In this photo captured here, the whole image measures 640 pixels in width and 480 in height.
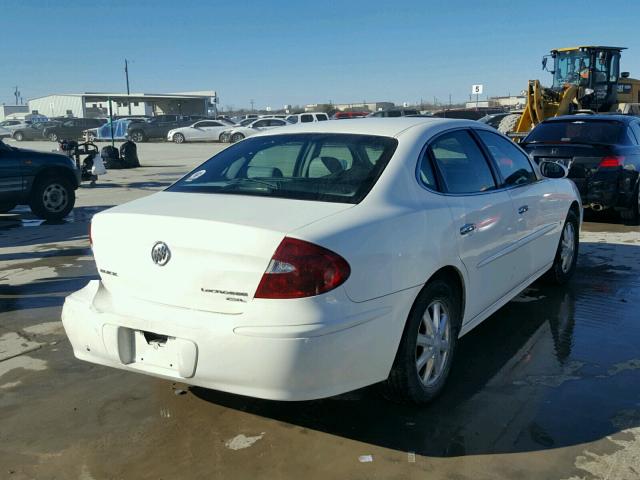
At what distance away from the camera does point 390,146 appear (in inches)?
143

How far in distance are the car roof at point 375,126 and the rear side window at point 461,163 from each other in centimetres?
11

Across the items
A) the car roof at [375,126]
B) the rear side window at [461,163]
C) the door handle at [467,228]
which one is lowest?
the door handle at [467,228]

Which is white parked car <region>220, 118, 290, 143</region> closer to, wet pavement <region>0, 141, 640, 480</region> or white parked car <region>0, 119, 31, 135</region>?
white parked car <region>0, 119, 31, 135</region>

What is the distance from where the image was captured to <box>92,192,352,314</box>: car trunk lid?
9.32 ft

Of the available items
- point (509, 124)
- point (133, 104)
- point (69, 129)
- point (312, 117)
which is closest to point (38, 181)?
point (509, 124)

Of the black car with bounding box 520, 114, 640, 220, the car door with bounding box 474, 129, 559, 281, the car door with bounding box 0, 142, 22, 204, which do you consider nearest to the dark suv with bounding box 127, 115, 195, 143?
the car door with bounding box 0, 142, 22, 204

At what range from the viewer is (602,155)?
28.5ft

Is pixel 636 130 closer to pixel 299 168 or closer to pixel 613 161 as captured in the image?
pixel 613 161

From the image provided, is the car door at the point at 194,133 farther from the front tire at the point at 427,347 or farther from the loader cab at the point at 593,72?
the front tire at the point at 427,347

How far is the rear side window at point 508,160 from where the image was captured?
180 inches

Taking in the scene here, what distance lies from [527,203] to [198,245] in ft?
9.13

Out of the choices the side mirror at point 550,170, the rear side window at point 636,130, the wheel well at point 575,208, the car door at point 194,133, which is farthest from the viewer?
the car door at point 194,133

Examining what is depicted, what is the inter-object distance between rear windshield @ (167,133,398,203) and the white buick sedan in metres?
0.01

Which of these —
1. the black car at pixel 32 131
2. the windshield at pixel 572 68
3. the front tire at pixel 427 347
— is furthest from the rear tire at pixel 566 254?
the black car at pixel 32 131
